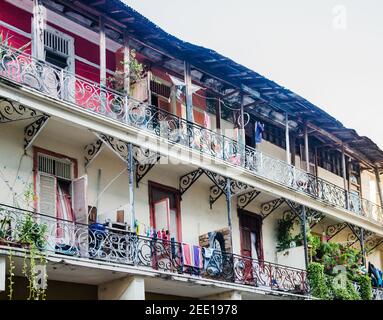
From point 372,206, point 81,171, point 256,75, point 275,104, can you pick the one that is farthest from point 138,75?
point 372,206

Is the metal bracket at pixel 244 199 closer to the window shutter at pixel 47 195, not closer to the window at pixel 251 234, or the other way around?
the window at pixel 251 234

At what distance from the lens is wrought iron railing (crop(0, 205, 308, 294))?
15.0 m

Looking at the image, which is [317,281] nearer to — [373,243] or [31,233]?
[373,243]

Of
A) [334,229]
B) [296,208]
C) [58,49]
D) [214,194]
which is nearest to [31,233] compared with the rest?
[58,49]

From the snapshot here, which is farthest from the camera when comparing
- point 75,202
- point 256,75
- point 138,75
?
point 256,75

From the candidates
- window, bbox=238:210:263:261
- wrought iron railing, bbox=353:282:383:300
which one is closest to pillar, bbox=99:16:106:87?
window, bbox=238:210:263:261

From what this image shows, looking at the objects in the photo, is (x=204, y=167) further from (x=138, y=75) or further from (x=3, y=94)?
(x=3, y=94)

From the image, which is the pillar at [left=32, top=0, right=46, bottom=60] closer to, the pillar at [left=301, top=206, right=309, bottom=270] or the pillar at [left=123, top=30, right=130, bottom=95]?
the pillar at [left=123, top=30, right=130, bottom=95]

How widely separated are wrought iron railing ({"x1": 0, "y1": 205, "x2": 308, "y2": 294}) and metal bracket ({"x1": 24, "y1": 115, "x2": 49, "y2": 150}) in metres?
1.55

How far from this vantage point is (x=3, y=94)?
50.3ft

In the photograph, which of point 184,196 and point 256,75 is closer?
point 184,196

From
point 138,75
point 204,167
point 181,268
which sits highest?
point 138,75
